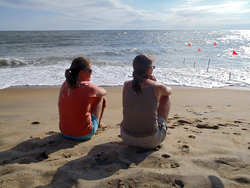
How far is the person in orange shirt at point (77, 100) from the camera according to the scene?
7.95 feet

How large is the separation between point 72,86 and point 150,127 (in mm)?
1125

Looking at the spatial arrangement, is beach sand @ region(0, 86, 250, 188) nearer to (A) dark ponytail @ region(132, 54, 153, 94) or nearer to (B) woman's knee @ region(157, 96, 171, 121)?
(B) woman's knee @ region(157, 96, 171, 121)

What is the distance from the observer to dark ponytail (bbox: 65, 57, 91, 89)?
2.37 m

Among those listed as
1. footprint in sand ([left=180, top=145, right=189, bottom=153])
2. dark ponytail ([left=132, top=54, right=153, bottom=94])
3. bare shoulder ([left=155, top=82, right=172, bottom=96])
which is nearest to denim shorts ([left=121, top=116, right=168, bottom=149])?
footprint in sand ([left=180, top=145, right=189, bottom=153])

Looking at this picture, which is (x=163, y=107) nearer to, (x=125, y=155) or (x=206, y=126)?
(x=125, y=155)

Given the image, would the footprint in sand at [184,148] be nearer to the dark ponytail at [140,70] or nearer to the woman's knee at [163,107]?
the woman's knee at [163,107]

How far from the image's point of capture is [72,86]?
2387 mm

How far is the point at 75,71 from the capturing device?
2441 mm

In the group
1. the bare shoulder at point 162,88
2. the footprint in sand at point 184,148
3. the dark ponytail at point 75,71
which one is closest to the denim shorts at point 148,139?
the footprint in sand at point 184,148

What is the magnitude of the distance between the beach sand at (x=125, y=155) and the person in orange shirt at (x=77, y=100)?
0.59 ft

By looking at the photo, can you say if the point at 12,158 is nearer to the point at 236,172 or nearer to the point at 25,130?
the point at 25,130

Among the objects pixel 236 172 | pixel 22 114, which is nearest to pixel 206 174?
pixel 236 172

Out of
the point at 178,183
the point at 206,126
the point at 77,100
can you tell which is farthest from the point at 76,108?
the point at 206,126

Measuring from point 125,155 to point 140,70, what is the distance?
1.04 metres
